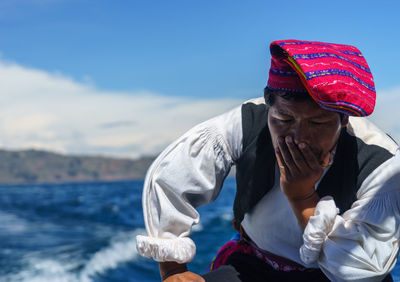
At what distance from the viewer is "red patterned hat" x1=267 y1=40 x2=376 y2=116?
4.42 feet

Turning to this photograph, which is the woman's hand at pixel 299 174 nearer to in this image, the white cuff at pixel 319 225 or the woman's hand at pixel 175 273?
the white cuff at pixel 319 225

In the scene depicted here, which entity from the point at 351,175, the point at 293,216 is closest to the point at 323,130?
the point at 351,175

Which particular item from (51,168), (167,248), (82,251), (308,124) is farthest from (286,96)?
(51,168)

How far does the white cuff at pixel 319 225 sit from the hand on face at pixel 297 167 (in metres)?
0.06

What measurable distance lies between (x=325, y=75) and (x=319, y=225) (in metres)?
0.44

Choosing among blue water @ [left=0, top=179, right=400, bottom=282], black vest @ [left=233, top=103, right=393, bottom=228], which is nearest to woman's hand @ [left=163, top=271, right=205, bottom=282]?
black vest @ [left=233, top=103, right=393, bottom=228]

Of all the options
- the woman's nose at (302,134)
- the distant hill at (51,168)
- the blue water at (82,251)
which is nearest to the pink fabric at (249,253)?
the woman's nose at (302,134)

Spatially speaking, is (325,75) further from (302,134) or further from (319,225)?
(319,225)

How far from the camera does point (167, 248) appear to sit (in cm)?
145

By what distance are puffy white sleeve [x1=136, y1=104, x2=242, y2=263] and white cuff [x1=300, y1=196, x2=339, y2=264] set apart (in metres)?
0.32

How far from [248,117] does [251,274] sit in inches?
23.3

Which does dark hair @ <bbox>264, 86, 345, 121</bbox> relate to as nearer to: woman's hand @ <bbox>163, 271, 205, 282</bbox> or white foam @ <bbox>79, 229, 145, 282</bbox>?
woman's hand @ <bbox>163, 271, 205, 282</bbox>

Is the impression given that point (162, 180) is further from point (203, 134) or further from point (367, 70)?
point (367, 70)

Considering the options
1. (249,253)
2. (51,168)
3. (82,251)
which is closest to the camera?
(249,253)
